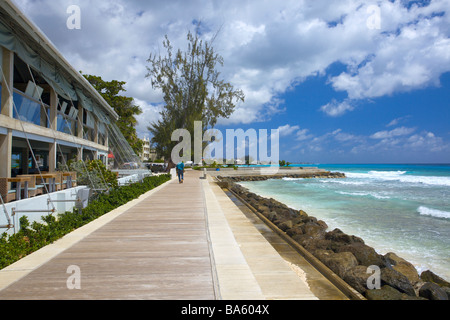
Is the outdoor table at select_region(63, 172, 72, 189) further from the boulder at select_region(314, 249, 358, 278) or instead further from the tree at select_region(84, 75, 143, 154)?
the tree at select_region(84, 75, 143, 154)

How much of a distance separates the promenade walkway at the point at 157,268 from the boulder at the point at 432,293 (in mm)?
1789

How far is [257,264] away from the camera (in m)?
4.70

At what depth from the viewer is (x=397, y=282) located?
4863 mm

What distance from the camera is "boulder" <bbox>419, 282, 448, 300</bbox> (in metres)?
4.63

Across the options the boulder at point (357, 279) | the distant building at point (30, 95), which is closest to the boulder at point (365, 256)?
the boulder at point (357, 279)

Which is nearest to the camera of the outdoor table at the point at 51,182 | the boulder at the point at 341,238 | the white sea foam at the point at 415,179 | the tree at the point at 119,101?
the boulder at the point at 341,238

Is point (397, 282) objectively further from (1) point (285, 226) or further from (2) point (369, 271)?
(1) point (285, 226)

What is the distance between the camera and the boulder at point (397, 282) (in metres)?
4.74

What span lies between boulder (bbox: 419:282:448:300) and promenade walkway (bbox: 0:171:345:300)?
5.87ft

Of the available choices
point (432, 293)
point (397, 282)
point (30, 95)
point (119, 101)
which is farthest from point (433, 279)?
point (119, 101)

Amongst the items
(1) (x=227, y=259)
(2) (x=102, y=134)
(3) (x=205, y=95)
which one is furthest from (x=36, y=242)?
(3) (x=205, y=95)

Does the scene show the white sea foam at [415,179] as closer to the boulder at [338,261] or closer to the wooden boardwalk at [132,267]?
the boulder at [338,261]

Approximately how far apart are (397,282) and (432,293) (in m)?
0.51

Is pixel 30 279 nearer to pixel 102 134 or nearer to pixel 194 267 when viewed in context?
pixel 194 267
